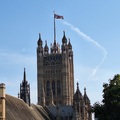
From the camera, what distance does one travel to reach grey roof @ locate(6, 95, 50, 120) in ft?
203

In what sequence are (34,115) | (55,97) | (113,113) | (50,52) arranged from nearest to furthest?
(113,113) → (34,115) → (55,97) → (50,52)

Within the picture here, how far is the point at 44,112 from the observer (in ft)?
289

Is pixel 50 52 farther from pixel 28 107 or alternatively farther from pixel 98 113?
pixel 98 113

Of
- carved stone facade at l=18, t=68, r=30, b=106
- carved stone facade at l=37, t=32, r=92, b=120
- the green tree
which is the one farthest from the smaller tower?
carved stone facade at l=37, t=32, r=92, b=120

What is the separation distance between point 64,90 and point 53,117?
1497 inches

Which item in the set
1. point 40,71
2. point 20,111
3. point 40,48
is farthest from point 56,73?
point 20,111

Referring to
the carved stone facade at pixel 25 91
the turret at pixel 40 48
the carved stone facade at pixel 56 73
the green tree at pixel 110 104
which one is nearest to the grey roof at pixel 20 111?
the carved stone facade at pixel 25 91

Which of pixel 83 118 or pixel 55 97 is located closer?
pixel 83 118

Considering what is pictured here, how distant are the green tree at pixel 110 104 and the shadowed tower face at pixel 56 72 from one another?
206 ft

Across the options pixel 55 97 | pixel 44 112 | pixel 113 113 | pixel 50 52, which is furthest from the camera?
pixel 50 52

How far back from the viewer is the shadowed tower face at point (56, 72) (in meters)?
128

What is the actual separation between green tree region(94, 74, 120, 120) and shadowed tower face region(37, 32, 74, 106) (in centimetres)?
6275

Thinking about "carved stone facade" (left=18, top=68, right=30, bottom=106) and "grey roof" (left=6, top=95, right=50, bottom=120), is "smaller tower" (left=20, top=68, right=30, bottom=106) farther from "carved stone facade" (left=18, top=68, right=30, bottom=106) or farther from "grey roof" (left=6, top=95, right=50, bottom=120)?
"grey roof" (left=6, top=95, right=50, bottom=120)

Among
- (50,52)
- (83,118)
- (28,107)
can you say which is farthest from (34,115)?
(50,52)
